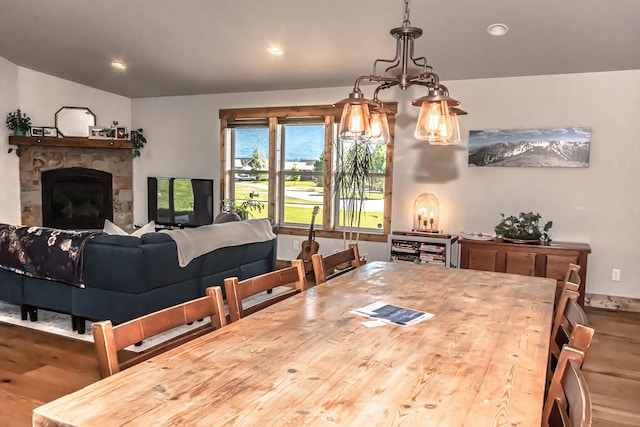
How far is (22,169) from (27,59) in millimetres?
1438

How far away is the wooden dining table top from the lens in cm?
112

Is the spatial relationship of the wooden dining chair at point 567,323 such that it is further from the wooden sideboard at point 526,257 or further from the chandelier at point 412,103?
the wooden sideboard at point 526,257

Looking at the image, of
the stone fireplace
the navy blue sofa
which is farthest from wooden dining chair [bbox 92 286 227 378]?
the stone fireplace

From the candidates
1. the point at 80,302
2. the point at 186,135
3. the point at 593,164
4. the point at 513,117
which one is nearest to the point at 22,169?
the point at 186,135

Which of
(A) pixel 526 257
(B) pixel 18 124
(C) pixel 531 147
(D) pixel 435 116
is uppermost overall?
(B) pixel 18 124

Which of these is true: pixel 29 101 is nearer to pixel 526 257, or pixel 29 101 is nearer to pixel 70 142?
pixel 70 142

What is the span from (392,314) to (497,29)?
3.27 metres

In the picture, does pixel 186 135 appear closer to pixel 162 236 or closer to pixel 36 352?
pixel 162 236

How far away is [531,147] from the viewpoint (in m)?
5.22

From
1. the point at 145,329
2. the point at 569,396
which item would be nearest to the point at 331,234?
the point at 145,329

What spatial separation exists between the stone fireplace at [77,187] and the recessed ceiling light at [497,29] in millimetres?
5742

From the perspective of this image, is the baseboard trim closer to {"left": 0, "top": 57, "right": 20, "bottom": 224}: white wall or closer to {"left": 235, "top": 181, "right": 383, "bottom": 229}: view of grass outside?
{"left": 235, "top": 181, "right": 383, "bottom": 229}: view of grass outside

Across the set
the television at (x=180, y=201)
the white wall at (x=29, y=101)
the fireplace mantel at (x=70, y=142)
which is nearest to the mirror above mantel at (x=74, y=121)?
the white wall at (x=29, y=101)

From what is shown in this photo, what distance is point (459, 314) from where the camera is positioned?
6.56 feet
